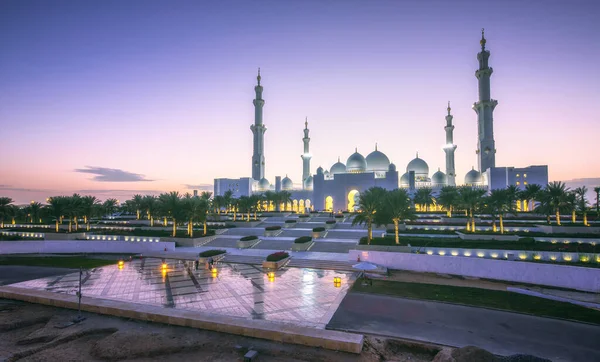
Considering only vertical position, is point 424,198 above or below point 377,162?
below

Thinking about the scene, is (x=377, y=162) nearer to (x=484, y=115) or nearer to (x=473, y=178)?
(x=473, y=178)

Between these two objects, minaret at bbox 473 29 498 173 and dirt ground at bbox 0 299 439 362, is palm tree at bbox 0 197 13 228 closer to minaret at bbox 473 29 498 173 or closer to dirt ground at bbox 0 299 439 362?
dirt ground at bbox 0 299 439 362

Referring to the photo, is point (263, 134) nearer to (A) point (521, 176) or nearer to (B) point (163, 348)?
(A) point (521, 176)

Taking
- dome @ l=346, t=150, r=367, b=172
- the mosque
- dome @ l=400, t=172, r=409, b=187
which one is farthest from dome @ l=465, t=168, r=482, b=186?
dome @ l=346, t=150, r=367, b=172

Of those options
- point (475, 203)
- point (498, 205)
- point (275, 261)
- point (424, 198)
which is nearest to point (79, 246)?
point (275, 261)

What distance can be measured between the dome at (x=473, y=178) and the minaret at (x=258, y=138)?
46.1 m

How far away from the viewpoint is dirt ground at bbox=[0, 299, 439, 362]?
935cm

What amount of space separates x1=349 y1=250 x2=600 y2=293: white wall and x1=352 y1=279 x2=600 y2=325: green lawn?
10.4 feet

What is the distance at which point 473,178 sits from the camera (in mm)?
63250

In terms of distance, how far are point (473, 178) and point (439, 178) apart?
636 centimetres

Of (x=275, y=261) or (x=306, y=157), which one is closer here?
(x=275, y=261)

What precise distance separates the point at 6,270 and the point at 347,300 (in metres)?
24.2

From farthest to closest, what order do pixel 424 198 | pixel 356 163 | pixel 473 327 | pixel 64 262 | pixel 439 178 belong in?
pixel 439 178, pixel 356 163, pixel 424 198, pixel 64 262, pixel 473 327

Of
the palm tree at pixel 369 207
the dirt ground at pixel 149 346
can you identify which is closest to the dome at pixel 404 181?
the palm tree at pixel 369 207
